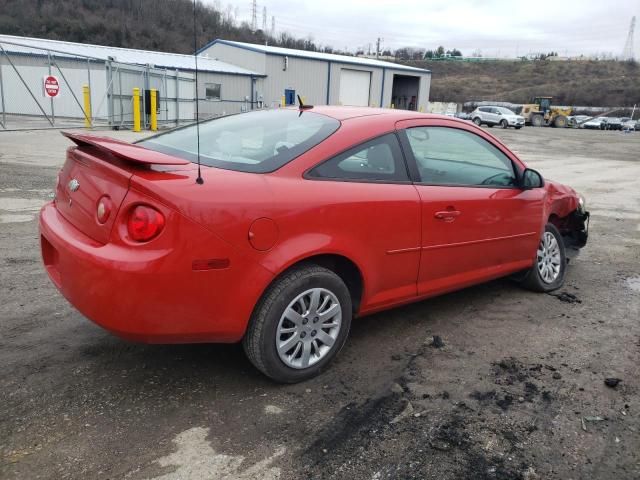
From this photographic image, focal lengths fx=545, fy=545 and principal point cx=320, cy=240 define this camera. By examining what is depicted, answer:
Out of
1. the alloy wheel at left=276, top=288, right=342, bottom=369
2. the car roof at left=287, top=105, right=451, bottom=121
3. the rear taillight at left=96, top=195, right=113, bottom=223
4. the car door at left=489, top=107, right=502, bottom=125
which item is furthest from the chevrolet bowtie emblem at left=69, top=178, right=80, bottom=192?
the car door at left=489, top=107, right=502, bottom=125

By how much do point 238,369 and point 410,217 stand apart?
1401mm

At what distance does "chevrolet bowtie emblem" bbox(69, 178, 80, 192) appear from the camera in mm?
2975

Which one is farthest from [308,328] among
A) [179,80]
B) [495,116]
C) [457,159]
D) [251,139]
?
[495,116]

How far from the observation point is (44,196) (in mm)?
7809

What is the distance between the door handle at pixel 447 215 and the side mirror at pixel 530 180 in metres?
0.91

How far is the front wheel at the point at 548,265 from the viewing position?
474 centimetres

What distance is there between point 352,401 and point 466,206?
5.29 ft

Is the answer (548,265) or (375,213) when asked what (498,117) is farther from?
(375,213)

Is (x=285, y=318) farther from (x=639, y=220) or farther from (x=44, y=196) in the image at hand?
(x=639, y=220)

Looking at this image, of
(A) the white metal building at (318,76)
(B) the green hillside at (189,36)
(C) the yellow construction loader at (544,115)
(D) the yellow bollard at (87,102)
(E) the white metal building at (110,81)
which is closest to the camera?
(D) the yellow bollard at (87,102)

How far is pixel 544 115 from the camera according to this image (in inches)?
2051

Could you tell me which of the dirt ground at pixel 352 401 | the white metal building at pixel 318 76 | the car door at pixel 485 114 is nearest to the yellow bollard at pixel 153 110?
the white metal building at pixel 318 76

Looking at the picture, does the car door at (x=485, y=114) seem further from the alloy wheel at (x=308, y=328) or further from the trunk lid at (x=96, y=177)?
the trunk lid at (x=96, y=177)

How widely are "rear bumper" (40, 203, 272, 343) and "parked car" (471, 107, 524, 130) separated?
4298cm
